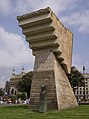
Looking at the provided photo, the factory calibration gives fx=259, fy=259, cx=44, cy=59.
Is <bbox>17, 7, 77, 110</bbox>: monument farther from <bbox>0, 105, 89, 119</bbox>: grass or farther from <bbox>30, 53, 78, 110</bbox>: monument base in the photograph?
<bbox>0, 105, 89, 119</bbox>: grass

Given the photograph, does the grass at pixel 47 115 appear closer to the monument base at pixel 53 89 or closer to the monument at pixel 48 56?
the monument base at pixel 53 89

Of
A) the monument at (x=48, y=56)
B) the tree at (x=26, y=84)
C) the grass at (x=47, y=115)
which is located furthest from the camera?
the tree at (x=26, y=84)

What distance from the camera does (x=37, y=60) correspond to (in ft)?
89.7

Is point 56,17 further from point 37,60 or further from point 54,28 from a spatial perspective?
point 37,60

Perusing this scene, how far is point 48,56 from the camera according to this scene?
2670 centimetres

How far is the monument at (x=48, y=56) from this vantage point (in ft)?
82.8

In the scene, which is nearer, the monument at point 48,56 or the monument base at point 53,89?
the monument base at point 53,89

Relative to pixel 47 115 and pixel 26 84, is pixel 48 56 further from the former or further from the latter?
pixel 26 84

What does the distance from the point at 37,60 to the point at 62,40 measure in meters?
3.43

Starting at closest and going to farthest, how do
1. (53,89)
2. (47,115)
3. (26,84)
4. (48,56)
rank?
(47,115) < (53,89) < (48,56) < (26,84)

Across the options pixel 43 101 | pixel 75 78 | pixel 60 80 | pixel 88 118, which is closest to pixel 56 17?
pixel 60 80

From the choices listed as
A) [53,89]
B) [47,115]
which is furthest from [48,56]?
[47,115]

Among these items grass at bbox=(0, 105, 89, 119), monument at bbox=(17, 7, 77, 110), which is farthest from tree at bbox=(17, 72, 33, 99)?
grass at bbox=(0, 105, 89, 119)

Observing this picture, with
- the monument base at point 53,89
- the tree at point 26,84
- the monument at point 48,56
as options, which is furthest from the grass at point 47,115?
the tree at point 26,84
